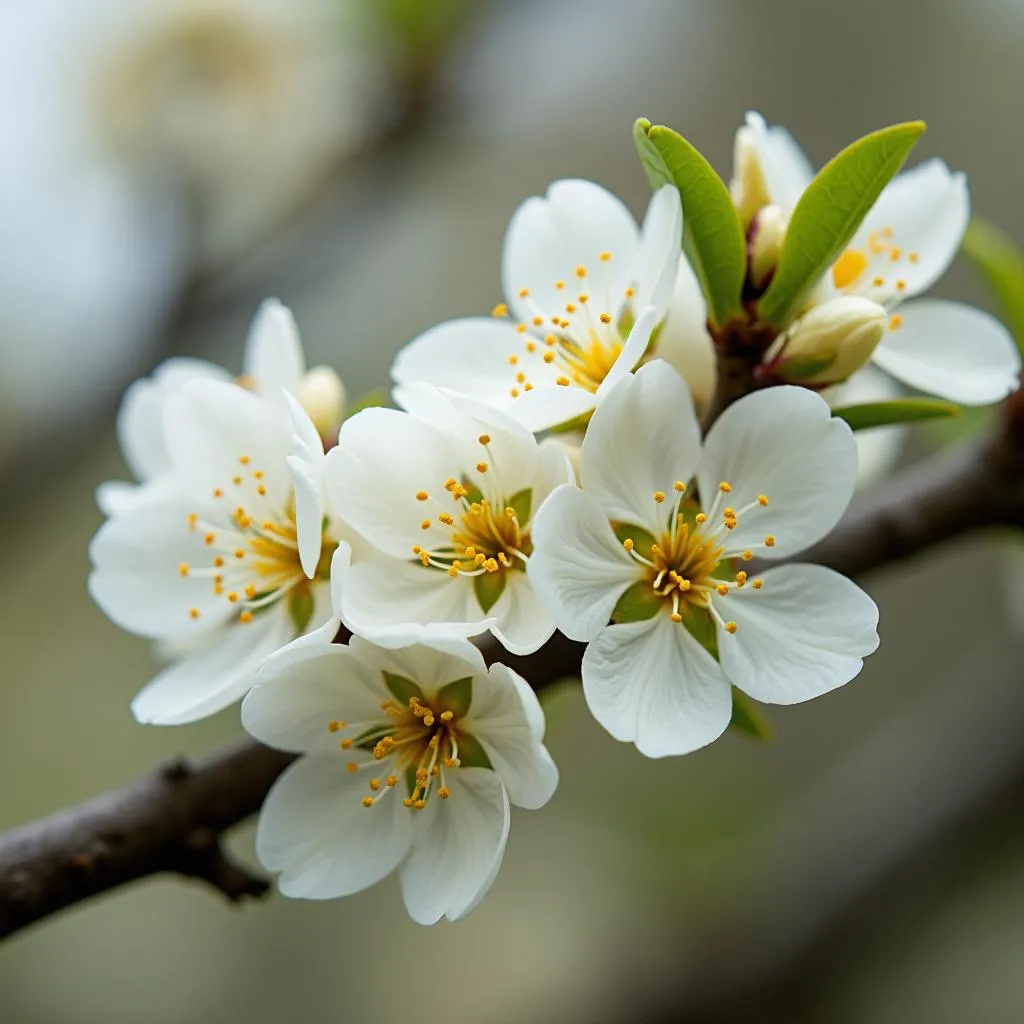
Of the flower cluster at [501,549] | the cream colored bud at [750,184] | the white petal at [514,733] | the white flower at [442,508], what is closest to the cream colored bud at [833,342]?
the flower cluster at [501,549]

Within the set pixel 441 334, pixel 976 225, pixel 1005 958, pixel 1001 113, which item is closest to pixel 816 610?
pixel 441 334

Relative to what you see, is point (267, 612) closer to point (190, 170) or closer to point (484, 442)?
point (484, 442)

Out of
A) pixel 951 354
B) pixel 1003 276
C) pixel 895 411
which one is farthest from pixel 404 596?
pixel 1003 276

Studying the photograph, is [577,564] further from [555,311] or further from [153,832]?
[153,832]

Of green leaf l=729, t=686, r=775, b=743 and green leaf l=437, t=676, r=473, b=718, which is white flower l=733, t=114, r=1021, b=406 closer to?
green leaf l=729, t=686, r=775, b=743

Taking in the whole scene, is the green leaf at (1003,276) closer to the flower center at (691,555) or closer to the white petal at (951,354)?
the white petal at (951,354)

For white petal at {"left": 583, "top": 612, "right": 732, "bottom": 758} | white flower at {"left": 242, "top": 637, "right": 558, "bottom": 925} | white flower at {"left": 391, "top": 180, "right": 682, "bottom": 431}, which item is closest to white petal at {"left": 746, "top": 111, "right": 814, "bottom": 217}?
white flower at {"left": 391, "top": 180, "right": 682, "bottom": 431}
